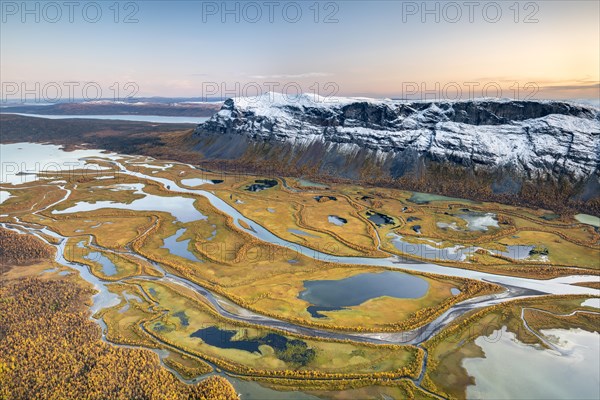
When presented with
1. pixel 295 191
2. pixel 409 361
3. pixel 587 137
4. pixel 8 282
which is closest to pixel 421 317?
pixel 409 361

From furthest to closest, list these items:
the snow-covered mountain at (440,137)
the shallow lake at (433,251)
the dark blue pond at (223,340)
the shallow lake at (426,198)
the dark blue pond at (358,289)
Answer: the snow-covered mountain at (440,137) → the shallow lake at (426,198) → the shallow lake at (433,251) → the dark blue pond at (358,289) → the dark blue pond at (223,340)

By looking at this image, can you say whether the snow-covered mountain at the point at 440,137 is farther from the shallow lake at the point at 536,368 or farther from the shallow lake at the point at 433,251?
the shallow lake at the point at 536,368

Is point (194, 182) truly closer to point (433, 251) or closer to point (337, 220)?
point (337, 220)

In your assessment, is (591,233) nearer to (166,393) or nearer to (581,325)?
(581,325)

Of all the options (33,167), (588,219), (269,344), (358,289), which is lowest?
(269,344)

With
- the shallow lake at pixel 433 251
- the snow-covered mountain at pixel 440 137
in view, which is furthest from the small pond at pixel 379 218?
the snow-covered mountain at pixel 440 137

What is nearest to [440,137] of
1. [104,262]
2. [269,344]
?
[269,344]
